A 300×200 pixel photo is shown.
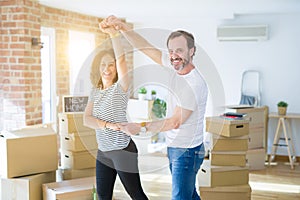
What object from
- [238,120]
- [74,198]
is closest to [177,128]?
[74,198]

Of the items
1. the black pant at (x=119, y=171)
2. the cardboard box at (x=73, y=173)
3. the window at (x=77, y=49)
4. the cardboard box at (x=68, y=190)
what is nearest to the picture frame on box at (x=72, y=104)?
the cardboard box at (x=73, y=173)

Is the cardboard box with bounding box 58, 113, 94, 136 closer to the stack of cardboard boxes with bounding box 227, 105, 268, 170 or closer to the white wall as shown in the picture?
the stack of cardboard boxes with bounding box 227, 105, 268, 170

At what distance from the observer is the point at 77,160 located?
3545 millimetres

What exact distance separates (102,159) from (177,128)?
0.61m

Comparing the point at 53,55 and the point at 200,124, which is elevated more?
the point at 53,55

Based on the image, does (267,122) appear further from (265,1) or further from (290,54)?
(265,1)

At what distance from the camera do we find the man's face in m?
1.94

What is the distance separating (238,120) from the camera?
12.9 feet

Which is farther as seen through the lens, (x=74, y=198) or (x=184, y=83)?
(x=74, y=198)

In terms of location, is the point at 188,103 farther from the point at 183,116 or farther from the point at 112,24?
the point at 112,24

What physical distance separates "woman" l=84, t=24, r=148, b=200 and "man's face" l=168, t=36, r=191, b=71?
0.43m

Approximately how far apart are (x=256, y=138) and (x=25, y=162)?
3.04m

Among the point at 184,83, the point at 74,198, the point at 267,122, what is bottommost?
the point at 74,198

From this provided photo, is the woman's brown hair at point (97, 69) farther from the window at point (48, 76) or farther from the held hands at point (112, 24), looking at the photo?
the window at point (48, 76)
